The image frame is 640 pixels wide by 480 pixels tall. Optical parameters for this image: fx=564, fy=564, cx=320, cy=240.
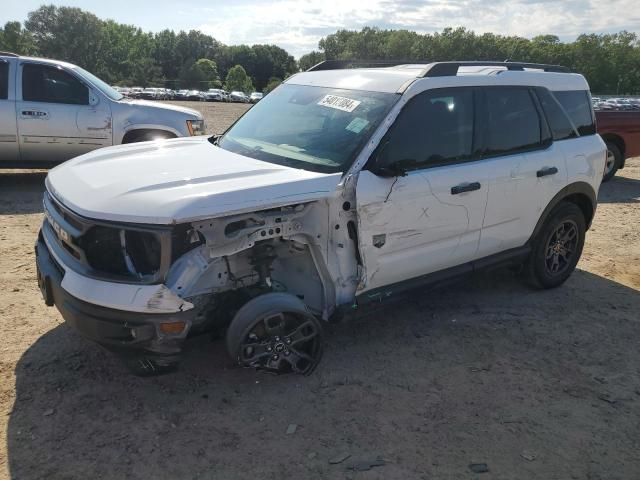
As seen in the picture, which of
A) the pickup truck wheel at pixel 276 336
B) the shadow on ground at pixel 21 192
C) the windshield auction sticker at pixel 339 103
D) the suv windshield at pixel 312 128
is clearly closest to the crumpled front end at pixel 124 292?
the pickup truck wheel at pixel 276 336

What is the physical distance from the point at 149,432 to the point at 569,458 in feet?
7.46

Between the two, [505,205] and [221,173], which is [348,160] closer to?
[221,173]

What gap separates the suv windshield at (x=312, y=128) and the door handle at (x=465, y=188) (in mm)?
760

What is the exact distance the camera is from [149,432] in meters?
3.07

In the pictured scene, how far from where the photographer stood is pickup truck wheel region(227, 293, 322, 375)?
3.27m

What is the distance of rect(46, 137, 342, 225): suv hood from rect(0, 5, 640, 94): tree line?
333 feet

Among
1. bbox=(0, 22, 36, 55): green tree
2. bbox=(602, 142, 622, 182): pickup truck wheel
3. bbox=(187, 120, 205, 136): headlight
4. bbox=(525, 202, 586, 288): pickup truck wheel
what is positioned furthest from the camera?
bbox=(0, 22, 36, 55): green tree

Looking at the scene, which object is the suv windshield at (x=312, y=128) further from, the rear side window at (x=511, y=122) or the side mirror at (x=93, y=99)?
the side mirror at (x=93, y=99)

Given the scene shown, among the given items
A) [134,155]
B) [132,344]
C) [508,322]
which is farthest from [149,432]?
[508,322]

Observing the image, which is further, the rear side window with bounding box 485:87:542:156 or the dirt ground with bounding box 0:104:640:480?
the rear side window with bounding box 485:87:542:156

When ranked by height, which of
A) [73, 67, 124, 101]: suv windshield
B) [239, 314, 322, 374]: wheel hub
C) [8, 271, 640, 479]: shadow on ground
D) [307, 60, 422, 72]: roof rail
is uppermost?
[307, 60, 422, 72]: roof rail

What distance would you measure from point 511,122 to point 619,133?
24.4ft

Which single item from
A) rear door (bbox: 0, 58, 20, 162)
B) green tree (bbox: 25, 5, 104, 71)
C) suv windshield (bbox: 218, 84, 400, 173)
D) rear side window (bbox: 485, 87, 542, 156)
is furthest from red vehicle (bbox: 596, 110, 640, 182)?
green tree (bbox: 25, 5, 104, 71)

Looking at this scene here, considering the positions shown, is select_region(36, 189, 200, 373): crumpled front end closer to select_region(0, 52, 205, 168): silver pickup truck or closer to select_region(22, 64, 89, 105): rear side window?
select_region(0, 52, 205, 168): silver pickup truck
